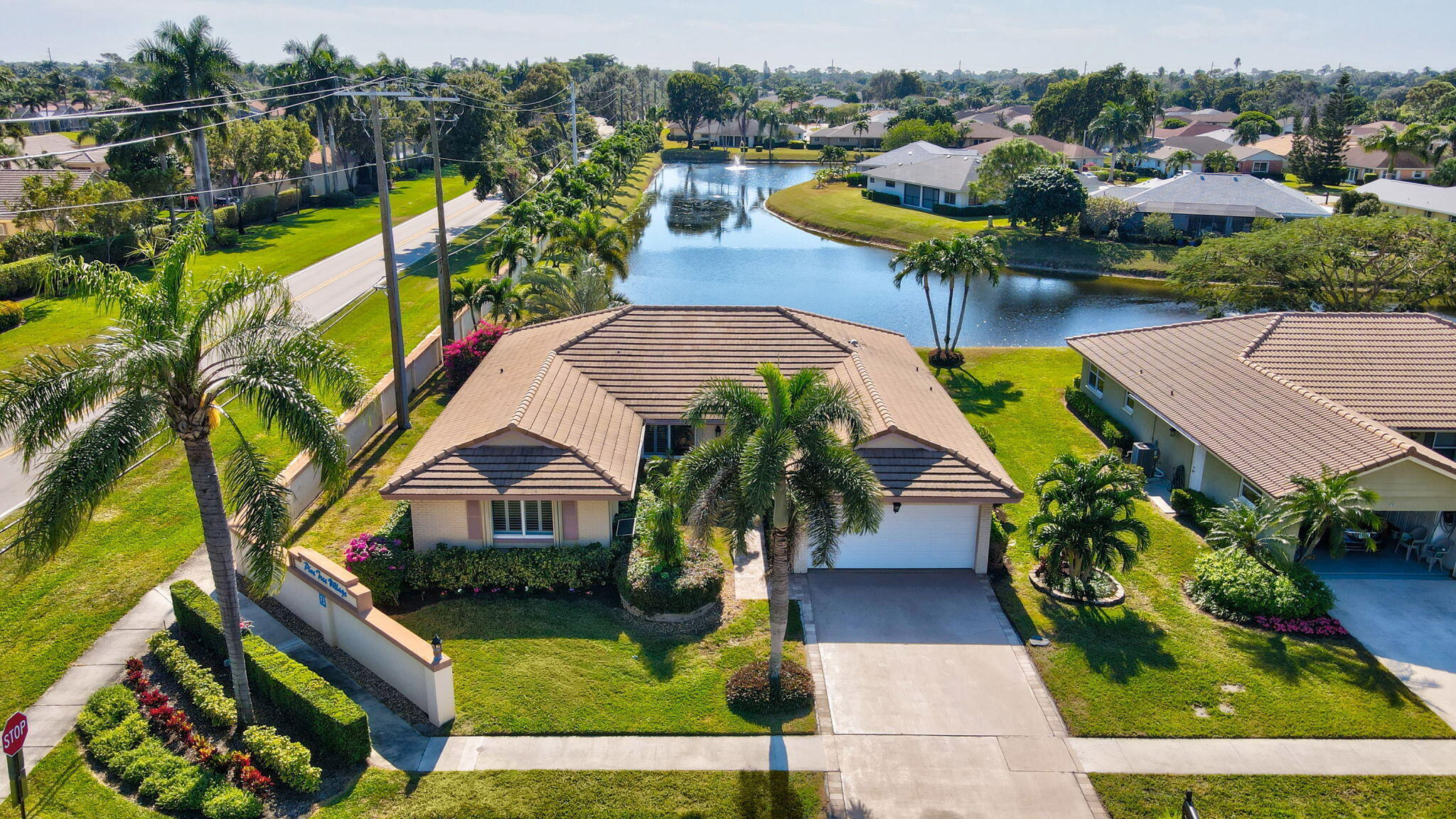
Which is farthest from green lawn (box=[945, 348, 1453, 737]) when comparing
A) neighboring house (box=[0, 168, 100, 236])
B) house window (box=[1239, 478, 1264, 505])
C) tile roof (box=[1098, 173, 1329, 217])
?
tile roof (box=[1098, 173, 1329, 217])

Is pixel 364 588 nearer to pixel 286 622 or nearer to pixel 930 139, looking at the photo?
pixel 286 622

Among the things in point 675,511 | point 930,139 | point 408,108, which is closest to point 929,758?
point 675,511

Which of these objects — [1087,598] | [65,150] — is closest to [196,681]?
[1087,598]

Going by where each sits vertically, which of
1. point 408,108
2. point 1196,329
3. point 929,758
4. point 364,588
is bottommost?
point 929,758

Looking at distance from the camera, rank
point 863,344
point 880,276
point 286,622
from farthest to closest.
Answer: point 880,276, point 863,344, point 286,622

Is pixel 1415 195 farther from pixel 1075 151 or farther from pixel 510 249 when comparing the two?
pixel 510 249

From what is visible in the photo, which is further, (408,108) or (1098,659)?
(408,108)
